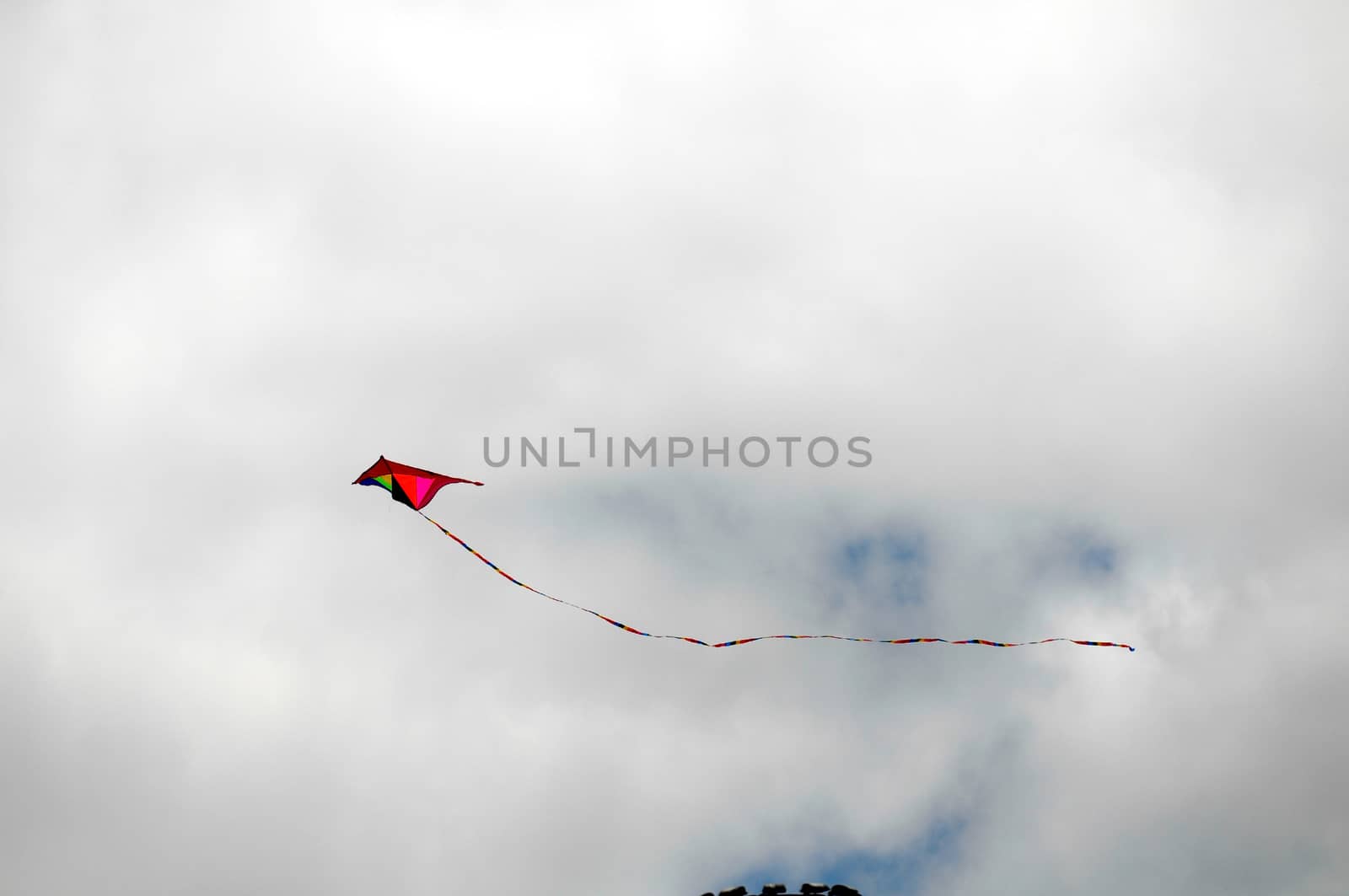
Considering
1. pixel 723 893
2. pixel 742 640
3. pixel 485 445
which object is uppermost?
pixel 485 445

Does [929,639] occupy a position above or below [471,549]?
below

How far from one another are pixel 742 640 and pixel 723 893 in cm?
2952

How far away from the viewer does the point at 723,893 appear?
232ft

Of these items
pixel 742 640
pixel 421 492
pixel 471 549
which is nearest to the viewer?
pixel 742 640

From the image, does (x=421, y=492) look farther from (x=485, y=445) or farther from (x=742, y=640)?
(x=742, y=640)

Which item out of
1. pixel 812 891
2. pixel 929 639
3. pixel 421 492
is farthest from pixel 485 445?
pixel 812 891

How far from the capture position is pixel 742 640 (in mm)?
48719

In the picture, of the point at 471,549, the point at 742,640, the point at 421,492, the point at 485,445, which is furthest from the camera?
Answer: the point at 485,445

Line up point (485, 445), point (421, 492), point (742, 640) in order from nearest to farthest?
point (742, 640)
point (421, 492)
point (485, 445)

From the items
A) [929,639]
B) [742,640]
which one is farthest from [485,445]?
[929,639]

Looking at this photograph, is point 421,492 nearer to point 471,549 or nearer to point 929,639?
point 471,549

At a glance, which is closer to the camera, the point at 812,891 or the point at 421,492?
the point at 421,492

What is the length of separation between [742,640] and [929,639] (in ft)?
30.5

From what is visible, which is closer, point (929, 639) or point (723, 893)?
point (929, 639)
